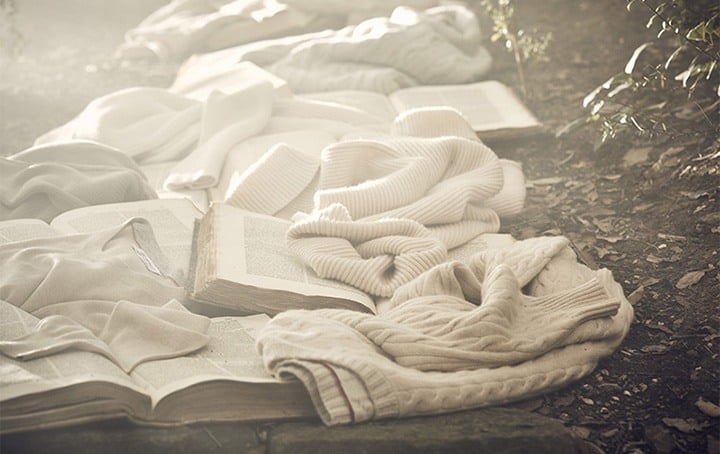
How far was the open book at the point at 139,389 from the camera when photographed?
2025 mm

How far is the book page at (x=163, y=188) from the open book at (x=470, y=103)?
0.95 meters

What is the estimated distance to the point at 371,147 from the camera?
3238 millimetres

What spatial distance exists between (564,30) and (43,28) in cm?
369

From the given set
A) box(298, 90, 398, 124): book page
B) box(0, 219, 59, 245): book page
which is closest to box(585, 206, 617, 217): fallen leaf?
box(298, 90, 398, 124): book page

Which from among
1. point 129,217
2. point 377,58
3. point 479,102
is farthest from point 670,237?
point 377,58

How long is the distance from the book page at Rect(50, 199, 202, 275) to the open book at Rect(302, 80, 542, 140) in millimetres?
1449

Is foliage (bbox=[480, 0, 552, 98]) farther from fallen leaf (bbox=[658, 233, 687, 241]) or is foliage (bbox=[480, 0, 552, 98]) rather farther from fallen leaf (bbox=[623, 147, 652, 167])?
fallen leaf (bbox=[658, 233, 687, 241])

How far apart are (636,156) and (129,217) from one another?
2102 millimetres

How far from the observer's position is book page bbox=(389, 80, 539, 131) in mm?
4324

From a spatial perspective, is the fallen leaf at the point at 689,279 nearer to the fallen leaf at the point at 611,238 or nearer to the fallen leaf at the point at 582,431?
the fallen leaf at the point at 611,238

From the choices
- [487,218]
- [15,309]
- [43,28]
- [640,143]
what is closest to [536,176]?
[640,143]

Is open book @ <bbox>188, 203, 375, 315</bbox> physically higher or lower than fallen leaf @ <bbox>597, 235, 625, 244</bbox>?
higher

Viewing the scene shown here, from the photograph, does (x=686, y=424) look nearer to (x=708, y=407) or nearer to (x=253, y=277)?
(x=708, y=407)

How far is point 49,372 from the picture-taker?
2092 mm
